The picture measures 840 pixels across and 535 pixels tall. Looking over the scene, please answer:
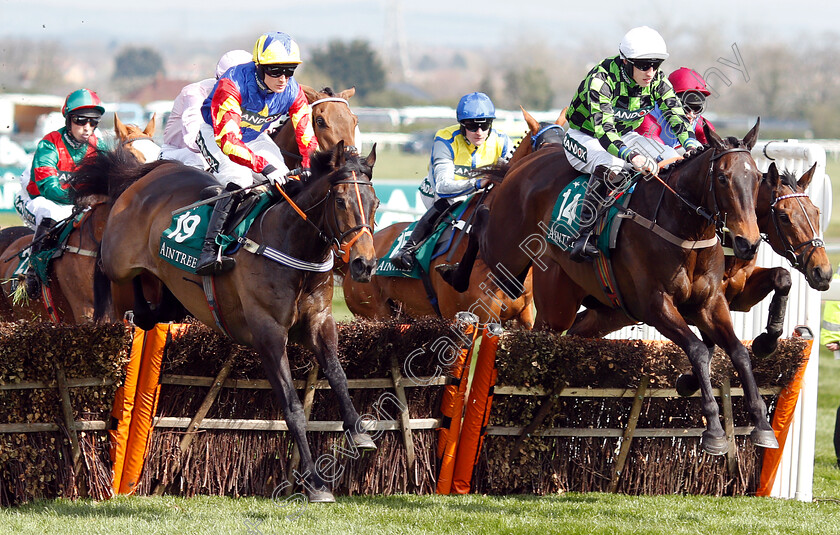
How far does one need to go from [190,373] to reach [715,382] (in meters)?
2.82

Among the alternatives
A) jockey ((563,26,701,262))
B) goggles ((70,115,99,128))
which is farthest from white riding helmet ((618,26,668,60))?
goggles ((70,115,99,128))

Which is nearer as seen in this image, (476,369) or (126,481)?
(126,481)

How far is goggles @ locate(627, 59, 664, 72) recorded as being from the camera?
6.09 metres

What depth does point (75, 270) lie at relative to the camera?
7285mm

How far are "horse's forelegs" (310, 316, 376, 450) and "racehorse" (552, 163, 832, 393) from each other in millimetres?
1798

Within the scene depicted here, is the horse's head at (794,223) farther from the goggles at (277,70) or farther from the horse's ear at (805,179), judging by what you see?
the goggles at (277,70)

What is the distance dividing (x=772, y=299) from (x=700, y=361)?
95 cm

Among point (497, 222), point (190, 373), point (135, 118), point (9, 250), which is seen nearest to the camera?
point (190, 373)

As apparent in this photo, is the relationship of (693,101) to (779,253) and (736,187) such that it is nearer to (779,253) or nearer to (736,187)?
(779,253)

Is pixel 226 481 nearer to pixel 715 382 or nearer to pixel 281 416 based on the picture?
pixel 281 416

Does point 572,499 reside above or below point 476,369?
below

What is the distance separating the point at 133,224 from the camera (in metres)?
6.32

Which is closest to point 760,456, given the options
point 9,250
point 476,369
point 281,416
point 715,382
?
point 715,382

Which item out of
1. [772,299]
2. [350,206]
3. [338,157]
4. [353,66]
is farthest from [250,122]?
[353,66]
